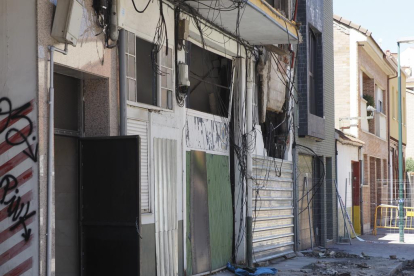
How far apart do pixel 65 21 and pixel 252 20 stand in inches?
208

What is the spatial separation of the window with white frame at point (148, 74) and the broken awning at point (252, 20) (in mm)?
1190

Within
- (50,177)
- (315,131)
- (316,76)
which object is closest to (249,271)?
(50,177)

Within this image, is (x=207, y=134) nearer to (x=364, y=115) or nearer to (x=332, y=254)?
(x=332, y=254)

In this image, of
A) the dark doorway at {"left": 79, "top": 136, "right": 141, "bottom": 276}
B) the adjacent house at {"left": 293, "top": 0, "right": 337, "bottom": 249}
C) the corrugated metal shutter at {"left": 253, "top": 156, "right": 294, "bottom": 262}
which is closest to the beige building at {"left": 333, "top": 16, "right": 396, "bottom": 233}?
the adjacent house at {"left": 293, "top": 0, "right": 337, "bottom": 249}

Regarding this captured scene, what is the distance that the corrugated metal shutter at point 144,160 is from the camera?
9.52 meters

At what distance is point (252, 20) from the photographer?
40.2 ft

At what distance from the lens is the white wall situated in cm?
720

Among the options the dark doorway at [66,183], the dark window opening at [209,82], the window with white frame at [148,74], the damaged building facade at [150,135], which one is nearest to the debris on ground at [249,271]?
the damaged building facade at [150,135]

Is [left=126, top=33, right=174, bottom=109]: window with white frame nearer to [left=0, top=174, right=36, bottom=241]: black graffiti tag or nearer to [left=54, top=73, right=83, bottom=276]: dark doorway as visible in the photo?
[left=54, top=73, right=83, bottom=276]: dark doorway

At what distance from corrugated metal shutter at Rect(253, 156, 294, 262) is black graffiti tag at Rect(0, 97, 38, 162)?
23.8 ft

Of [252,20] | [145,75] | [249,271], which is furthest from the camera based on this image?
[249,271]

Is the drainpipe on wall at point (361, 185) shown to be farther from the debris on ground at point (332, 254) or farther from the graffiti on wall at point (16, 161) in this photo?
the graffiti on wall at point (16, 161)

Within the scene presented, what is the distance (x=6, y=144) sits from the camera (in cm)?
723

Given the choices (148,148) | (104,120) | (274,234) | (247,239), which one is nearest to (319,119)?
(274,234)
